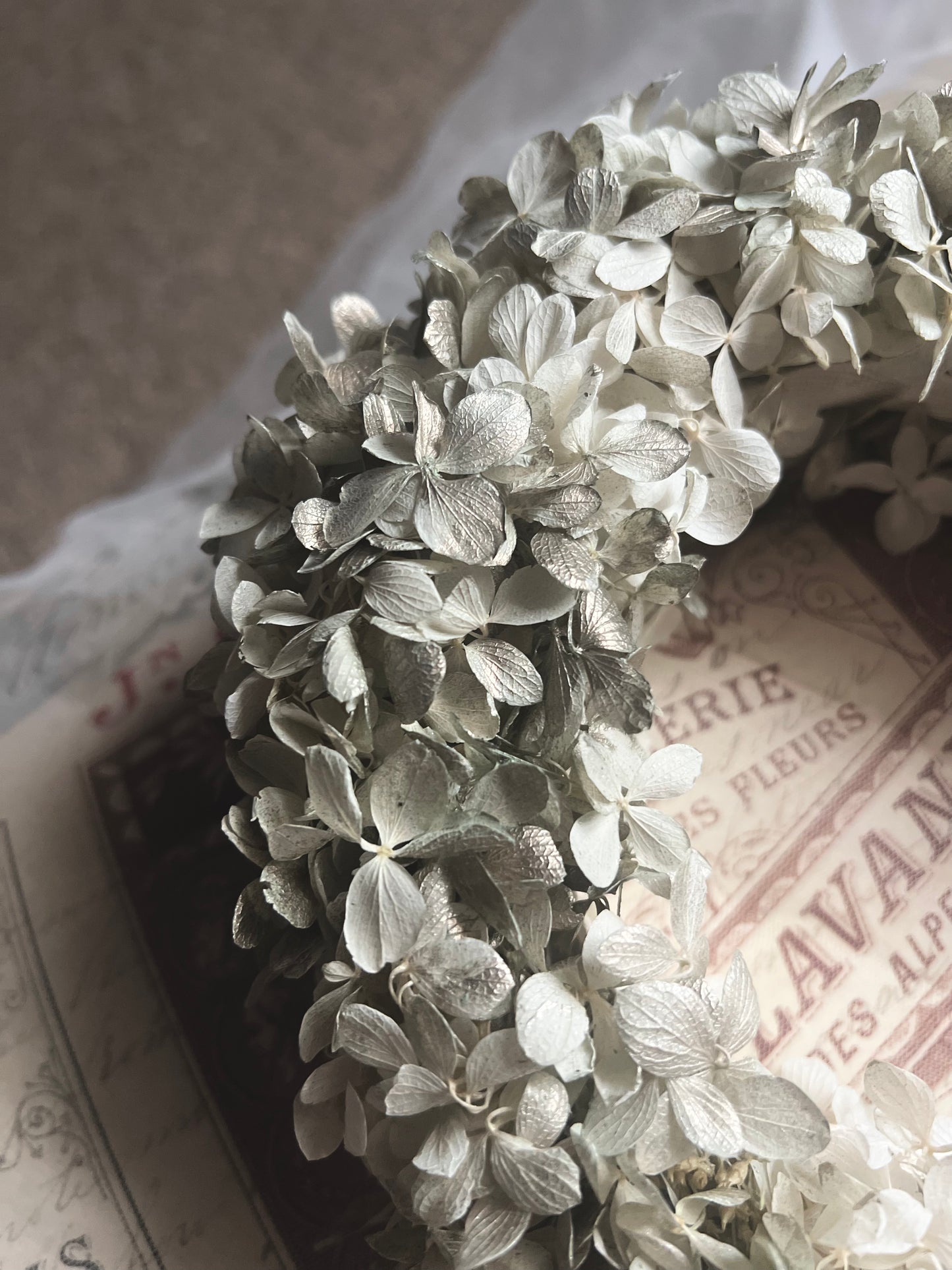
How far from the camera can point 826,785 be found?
1.57 feet

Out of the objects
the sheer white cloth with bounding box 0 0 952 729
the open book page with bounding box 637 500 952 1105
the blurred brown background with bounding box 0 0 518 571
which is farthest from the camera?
the blurred brown background with bounding box 0 0 518 571

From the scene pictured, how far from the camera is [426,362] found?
1.39 ft

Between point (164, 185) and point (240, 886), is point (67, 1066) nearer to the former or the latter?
point (240, 886)

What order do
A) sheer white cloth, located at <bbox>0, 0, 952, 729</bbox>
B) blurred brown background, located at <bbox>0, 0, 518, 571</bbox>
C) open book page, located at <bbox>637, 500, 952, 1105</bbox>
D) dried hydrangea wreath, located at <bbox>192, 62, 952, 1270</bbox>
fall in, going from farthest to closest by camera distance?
blurred brown background, located at <bbox>0, 0, 518, 571</bbox> < sheer white cloth, located at <bbox>0, 0, 952, 729</bbox> < open book page, located at <bbox>637, 500, 952, 1105</bbox> < dried hydrangea wreath, located at <bbox>192, 62, 952, 1270</bbox>

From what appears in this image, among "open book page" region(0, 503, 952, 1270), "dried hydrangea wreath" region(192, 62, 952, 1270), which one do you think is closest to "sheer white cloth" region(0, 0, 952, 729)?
"open book page" region(0, 503, 952, 1270)

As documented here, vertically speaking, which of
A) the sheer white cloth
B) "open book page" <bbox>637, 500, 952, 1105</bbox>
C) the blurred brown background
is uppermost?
the blurred brown background

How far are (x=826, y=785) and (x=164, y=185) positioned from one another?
3.38ft

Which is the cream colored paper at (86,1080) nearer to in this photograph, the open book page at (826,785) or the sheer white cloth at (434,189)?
the sheer white cloth at (434,189)

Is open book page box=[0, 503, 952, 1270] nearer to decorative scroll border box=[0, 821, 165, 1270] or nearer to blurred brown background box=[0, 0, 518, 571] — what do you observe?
decorative scroll border box=[0, 821, 165, 1270]

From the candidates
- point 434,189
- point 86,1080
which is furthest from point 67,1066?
point 434,189

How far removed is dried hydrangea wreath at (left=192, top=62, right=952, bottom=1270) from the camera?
0.32m

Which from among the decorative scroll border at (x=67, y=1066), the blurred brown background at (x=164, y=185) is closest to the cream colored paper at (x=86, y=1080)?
the decorative scroll border at (x=67, y=1066)

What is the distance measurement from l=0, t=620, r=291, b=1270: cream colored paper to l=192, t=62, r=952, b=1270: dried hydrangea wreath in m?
0.08

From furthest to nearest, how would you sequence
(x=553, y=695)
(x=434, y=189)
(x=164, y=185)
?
(x=164, y=185)
(x=434, y=189)
(x=553, y=695)
